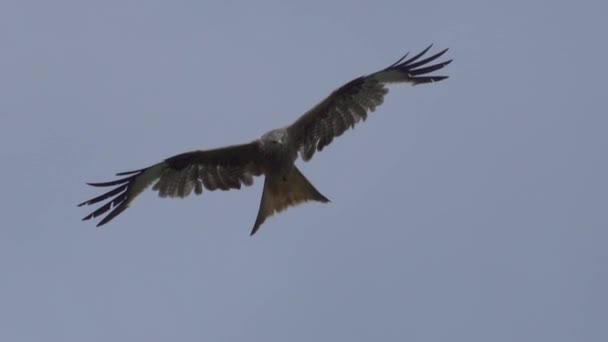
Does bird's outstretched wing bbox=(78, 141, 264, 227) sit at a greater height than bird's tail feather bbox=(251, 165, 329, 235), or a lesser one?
greater

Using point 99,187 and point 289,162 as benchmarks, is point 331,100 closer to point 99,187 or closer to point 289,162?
point 289,162

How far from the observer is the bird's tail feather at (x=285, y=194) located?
12.0 meters

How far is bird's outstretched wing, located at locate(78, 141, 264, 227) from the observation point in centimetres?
1230

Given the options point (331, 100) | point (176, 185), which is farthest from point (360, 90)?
point (176, 185)

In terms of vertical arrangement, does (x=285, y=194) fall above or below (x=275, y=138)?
below

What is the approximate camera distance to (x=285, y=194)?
12023 millimetres

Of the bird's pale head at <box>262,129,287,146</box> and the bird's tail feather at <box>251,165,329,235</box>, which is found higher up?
the bird's pale head at <box>262,129,287,146</box>

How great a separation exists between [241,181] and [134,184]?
979 millimetres

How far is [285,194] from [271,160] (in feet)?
1.06

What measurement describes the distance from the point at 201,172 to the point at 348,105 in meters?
1.48

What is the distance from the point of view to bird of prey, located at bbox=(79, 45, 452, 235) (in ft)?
39.5

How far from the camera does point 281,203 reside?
474 inches

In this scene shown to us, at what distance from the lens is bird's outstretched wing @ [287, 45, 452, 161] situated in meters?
12.3

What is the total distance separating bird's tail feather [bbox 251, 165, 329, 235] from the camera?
39.3 feet
